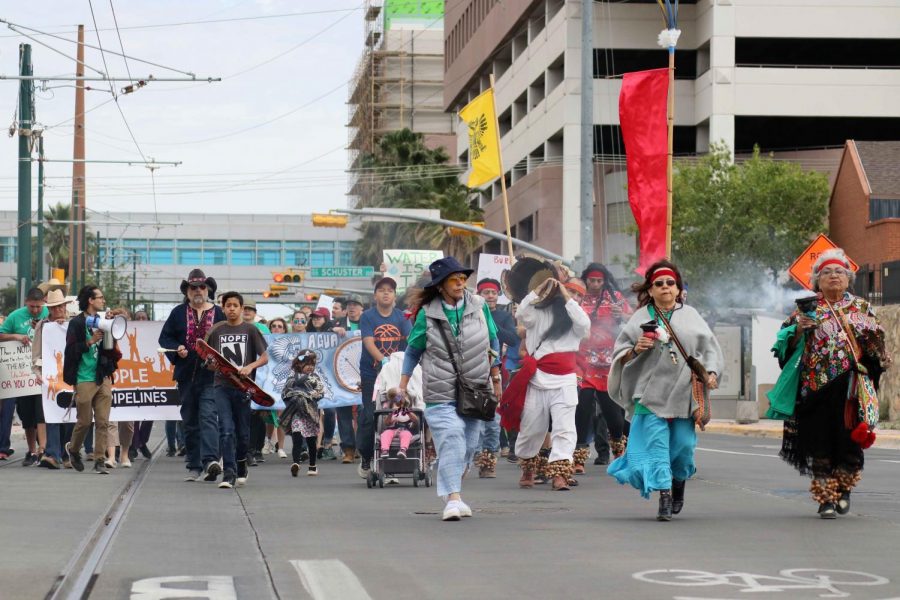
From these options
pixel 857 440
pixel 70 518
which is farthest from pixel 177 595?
pixel 857 440

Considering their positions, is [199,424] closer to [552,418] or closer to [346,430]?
[552,418]

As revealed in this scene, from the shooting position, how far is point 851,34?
54719 millimetres

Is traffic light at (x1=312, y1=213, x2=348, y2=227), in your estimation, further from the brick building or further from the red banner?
the brick building

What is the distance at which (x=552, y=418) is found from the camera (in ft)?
42.5

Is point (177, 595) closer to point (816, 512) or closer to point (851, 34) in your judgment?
point (816, 512)

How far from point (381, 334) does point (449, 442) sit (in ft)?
15.3

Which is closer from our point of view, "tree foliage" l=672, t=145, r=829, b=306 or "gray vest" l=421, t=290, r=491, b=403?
"gray vest" l=421, t=290, r=491, b=403

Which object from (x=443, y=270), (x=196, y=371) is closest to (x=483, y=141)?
(x=196, y=371)

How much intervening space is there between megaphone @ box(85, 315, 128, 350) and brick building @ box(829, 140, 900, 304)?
3374 centimetres

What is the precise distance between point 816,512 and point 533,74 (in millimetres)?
55073

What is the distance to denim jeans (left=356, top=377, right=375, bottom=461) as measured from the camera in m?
14.4

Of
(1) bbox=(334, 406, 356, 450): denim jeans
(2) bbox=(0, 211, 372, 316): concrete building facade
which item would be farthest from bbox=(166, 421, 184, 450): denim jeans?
(2) bbox=(0, 211, 372, 316): concrete building facade

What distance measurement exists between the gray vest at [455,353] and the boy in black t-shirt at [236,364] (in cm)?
321

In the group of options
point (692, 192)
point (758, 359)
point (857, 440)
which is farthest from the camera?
point (692, 192)
